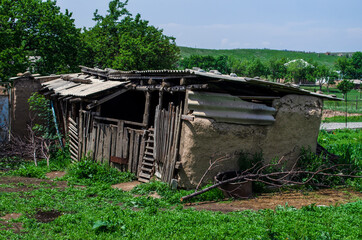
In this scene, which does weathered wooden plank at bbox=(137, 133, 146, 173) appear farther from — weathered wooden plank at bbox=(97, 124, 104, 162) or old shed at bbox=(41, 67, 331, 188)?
weathered wooden plank at bbox=(97, 124, 104, 162)

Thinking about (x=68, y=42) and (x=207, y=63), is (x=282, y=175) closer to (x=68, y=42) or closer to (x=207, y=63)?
(x=68, y=42)

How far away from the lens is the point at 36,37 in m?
19.6

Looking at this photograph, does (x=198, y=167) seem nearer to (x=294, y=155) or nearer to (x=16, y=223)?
(x=294, y=155)

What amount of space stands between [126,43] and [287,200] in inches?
762

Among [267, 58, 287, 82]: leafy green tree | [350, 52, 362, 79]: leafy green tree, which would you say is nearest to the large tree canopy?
[267, 58, 287, 82]: leafy green tree

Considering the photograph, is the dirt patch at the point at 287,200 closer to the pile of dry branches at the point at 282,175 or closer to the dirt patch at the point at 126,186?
the pile of dry branches at the point at 282,175

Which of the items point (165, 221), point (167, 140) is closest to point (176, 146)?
point (167, 140)

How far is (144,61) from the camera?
82.8ft

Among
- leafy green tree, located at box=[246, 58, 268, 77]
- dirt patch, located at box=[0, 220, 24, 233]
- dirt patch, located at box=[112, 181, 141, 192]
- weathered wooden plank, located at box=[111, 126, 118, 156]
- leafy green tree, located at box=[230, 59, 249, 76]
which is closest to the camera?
dirt patch, located at box=[0, 220, 24, 233]

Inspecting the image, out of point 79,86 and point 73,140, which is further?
point 73,140

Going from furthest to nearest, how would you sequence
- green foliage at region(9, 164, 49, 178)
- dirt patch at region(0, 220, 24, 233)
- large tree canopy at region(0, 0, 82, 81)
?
large tree canopy at region(0, 0, 82, 81) → green foliage at region(9, 164, 49, 178) → dirt patch at region(0, 220, 24, 233)

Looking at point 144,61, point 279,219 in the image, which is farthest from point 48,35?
point 279,219

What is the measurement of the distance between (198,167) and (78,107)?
634cm

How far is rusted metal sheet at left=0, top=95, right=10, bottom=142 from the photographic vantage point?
13789 millimetres
